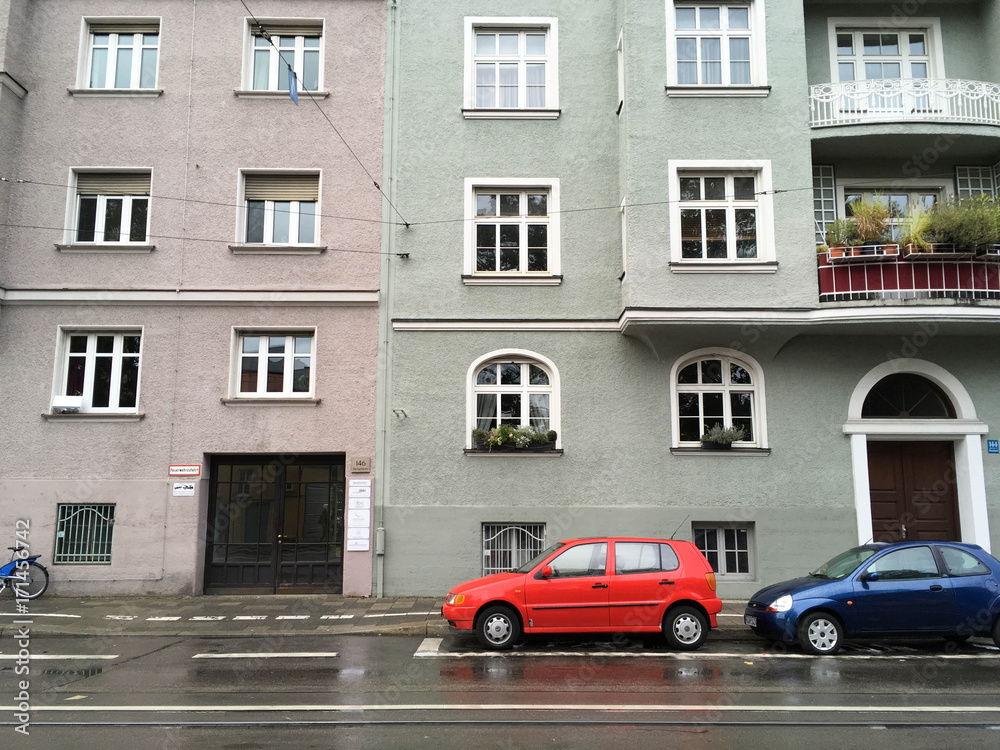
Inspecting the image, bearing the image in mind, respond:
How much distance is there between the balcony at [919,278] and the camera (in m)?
12.5

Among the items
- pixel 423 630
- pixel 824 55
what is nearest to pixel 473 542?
pixel 423 630

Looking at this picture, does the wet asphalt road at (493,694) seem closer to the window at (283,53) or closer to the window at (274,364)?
the window at (274,364)

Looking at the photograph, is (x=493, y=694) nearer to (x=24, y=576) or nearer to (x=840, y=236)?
(x=24, y=576)

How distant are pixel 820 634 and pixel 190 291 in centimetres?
1184

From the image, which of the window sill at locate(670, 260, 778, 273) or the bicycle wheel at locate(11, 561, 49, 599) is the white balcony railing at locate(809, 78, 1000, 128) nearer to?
the window sill at locate(670, 260, 778, 273)

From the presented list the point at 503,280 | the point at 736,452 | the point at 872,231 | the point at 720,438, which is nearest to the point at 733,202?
the point at 872,231

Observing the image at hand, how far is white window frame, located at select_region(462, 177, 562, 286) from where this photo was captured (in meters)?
13.8

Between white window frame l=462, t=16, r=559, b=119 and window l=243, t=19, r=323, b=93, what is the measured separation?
118 inches

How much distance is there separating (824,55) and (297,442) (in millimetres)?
12640

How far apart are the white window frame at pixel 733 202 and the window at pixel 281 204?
6.82 m

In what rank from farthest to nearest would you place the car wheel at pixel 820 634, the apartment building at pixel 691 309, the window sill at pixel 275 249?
1. the window sill at pixel 275 249
2. the apartment building at pixel 691 309
3. the car wheel at pixel 820 634

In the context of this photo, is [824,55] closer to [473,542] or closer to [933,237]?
[933,237]

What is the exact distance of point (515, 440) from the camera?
13.3 metres

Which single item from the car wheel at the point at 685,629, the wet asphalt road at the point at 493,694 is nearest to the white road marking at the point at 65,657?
the wet asphalt road at the point at 493,694
